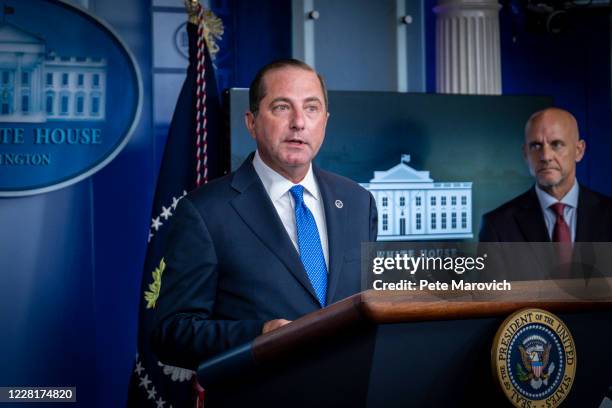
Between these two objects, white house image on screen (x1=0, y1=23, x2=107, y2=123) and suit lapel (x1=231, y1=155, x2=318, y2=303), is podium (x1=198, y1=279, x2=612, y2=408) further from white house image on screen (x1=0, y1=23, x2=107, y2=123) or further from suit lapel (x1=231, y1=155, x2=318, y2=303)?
white house image on screen (x1=0, y1=23, x2=107, y2=123)

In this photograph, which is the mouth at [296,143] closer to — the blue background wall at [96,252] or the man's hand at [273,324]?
the man's hand at [273,324]

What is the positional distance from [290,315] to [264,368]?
0.56 meters

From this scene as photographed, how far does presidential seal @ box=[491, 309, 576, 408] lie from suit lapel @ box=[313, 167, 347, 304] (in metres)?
0.62

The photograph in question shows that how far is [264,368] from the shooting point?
0.88 meters

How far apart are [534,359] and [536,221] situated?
223 cm

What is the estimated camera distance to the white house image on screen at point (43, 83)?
2990 mm

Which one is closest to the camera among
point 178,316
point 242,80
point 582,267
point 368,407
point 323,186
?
point 368,407

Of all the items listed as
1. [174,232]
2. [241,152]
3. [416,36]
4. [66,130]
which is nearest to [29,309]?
[66,130]

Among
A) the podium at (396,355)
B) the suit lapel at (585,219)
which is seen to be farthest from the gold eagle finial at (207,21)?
the podium at (396,355)

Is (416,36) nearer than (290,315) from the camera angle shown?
No

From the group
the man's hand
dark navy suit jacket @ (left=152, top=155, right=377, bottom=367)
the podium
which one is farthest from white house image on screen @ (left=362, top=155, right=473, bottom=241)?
the podium

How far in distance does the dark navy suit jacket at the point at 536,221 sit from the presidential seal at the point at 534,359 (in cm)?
214

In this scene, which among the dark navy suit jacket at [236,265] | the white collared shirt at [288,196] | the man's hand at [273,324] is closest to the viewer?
the man's hand at [273,324]

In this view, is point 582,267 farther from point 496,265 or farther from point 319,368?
point 319,368
